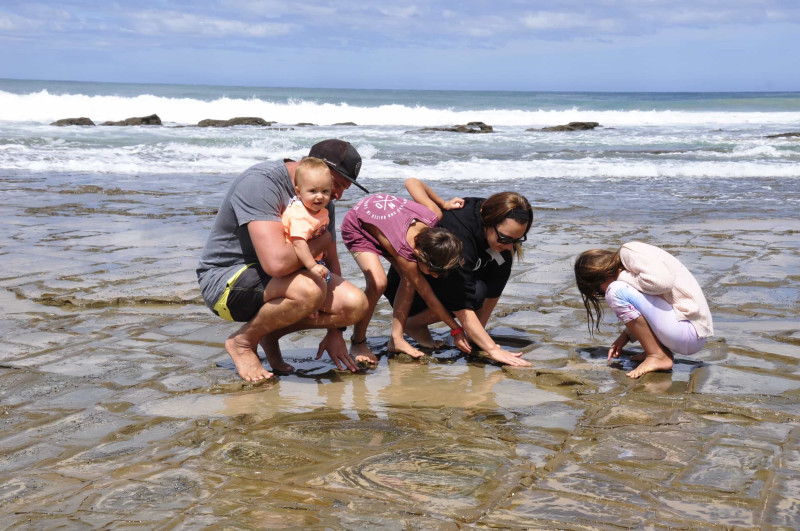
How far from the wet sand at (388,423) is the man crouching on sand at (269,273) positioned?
0.24m

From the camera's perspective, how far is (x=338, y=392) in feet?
12.8

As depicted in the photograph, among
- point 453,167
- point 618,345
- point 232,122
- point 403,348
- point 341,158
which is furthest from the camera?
point 232,122

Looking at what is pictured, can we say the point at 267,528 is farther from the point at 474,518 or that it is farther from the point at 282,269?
the point at 282,269

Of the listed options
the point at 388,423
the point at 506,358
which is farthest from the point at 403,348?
the point at 388,423

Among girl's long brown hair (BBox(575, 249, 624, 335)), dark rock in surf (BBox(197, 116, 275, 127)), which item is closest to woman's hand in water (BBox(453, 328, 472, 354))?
girl's long brown hair (BBox(575, 249, 624, 335))

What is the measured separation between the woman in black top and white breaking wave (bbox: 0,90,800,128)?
3343 cm

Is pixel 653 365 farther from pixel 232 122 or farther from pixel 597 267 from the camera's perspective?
pixel 232 122

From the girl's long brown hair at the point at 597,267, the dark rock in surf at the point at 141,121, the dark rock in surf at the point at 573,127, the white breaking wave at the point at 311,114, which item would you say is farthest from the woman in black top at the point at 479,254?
the white breaking wave at the point at 311,114

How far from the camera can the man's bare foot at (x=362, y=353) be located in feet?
14.3

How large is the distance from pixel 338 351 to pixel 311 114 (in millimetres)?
37872

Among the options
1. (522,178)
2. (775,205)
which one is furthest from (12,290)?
(522,178)

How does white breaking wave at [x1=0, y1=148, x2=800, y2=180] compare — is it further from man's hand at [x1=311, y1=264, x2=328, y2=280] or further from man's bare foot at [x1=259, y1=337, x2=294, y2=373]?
man's hand at [x1=311, y1=264, x2=328, y2=280]

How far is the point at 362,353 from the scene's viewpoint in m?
4.40

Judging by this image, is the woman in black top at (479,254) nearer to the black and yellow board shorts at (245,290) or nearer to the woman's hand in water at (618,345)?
the woman's hand in water at (618,345)
